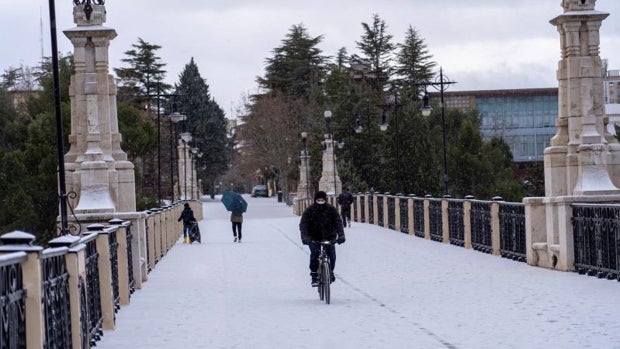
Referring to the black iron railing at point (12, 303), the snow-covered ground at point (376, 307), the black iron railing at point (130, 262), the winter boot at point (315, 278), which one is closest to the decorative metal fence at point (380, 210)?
the snow-covered ground at point (376, 307)

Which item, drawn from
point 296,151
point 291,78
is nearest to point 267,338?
point 296,151

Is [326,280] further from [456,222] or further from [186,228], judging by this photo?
[186,228]

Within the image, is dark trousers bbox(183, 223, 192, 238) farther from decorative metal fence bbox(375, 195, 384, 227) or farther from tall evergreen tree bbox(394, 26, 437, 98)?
tall evergreen tree bbox(394, 26, 437, 98)

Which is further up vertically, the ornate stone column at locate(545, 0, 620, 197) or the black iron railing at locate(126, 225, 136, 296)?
the ornate stone column at locate(545, 0, 620, 197)

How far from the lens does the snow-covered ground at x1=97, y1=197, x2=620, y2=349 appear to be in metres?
12.6

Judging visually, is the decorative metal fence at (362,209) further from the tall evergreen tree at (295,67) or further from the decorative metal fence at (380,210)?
the tall evergreen tree at (295,67)

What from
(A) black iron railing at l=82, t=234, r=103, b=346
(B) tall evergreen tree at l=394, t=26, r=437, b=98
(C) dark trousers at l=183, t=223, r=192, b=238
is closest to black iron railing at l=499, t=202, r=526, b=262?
(A) black iron railing at l=82, t=234, r=103, b=346

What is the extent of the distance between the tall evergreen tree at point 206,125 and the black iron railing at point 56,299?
407ft

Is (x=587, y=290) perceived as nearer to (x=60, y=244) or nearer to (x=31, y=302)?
(x=60, y=244)

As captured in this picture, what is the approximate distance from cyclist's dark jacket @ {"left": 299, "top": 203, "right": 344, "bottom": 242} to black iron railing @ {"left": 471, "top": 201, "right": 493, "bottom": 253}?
34.5 feet

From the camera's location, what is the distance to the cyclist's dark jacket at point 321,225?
18.1m

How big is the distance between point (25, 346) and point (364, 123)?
6385 centimetres

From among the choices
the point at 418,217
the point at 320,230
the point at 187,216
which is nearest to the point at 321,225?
the point at 320,230

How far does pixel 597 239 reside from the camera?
65.3ft
